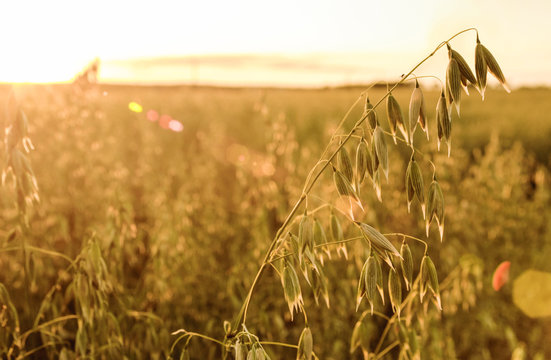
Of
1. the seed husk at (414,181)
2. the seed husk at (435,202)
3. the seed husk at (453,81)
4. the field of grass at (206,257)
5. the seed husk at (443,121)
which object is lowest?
the field of grass at (206,257)

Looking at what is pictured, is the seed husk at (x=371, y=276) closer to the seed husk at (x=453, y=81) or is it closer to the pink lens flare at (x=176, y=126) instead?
the seed husk at (x=453, y=81)

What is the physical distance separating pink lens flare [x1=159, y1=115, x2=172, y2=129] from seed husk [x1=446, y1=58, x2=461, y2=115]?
980 centimetres

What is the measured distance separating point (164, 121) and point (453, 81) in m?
11.0

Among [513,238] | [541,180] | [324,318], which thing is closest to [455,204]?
[513,238]

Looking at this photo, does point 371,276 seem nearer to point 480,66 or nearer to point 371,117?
point 371,117

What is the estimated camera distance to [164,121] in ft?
37.9

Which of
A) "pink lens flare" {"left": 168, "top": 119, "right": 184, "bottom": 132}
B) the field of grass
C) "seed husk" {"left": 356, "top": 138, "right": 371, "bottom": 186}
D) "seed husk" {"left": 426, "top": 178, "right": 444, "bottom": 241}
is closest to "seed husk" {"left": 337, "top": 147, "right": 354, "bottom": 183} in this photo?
"seed husk" {"left": 356, "top": 138, "right": 371, "bottom": 186}

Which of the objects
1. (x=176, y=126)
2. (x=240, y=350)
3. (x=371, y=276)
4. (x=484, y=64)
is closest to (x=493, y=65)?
(x=484, y=64)

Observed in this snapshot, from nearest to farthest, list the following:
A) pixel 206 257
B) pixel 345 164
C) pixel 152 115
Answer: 1. pixel 345 164
2. pixel 206 257
3. pixel 152 115

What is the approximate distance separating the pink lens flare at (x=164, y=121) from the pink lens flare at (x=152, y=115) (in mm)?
125

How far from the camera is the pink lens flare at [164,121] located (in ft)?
35.1

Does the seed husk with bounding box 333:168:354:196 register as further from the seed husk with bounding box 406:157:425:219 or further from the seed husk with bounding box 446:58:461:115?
the seed husk with bounding box 446:58:461:115

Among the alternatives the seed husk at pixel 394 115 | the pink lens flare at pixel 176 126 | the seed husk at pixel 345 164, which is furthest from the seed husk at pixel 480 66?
the pink lens flare at pixel 176 126

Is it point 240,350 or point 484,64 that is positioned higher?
point 484,64
